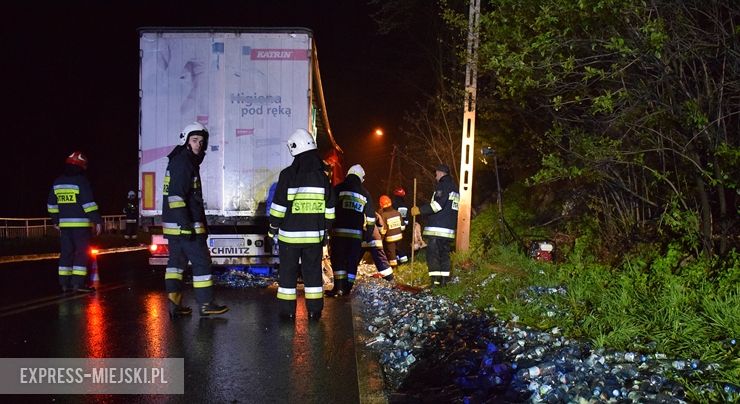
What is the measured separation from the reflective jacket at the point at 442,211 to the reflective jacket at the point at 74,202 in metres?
4.53

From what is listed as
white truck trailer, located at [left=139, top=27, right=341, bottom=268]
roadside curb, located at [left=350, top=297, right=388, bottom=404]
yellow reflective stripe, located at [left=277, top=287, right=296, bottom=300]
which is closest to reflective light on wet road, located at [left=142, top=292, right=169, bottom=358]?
white truck trailer, located at [left=139, top=27, right=341, bottom=268]

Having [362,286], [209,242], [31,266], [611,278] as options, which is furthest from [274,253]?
[31,266]

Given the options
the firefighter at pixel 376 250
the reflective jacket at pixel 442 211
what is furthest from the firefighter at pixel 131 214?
the reflective jacket at pixel 442 211

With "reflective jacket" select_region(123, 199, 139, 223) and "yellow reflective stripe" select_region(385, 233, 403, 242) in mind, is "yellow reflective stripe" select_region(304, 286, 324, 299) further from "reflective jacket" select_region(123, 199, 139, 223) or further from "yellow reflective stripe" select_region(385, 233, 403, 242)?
"reflective jacket" select_region(123, 199, 139, 223)

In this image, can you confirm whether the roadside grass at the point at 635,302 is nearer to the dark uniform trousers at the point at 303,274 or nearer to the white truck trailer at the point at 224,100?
the dark uniform trousers at the point at 303,274

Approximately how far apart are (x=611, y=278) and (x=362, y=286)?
4.04 meters

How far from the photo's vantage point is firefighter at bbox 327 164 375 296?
28.0 ft

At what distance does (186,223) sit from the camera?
21.8 ft

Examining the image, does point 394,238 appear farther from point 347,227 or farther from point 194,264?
point 194,264

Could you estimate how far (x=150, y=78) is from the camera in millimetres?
8852

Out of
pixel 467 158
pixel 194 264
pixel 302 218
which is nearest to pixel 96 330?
pixel 194 264

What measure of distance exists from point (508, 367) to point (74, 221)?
6519mm

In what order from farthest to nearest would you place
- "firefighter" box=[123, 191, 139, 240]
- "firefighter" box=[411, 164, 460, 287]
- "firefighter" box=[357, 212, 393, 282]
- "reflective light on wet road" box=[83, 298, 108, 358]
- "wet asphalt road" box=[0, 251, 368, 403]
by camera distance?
"firefighter" box=[123, 191, 139, 240], "firefighter" box=[357, 212, 393, 282], "firefighter" box=[411, 164, 460, 287], "reflective light on wet road" box=[83, 298, 108, 358], "wet asphalt road" box=[0, 251, 368, 403]

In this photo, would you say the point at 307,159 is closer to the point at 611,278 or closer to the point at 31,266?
the point at 611,278
